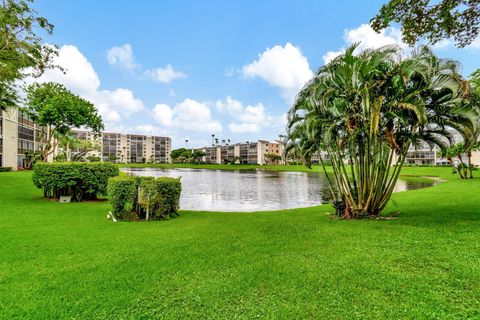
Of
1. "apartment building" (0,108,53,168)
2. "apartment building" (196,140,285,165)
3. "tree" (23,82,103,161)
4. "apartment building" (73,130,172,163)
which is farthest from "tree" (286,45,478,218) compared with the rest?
"apartment building" (73,130,172,163)

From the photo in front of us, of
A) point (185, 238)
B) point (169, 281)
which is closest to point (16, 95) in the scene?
point (185, 238)

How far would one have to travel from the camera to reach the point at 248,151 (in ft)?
485

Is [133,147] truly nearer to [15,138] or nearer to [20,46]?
[15,138]

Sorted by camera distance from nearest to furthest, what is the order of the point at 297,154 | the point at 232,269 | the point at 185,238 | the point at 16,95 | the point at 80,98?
the point at 232,269
the point at 185,238
the point at 297,154
the point at 16,95
the point at 80,98

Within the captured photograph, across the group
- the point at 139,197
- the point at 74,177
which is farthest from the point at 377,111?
the point at 74,177

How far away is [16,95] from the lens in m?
15.8

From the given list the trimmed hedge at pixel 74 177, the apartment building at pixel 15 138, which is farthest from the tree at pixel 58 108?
the trimmed hedge at pixel 74 177

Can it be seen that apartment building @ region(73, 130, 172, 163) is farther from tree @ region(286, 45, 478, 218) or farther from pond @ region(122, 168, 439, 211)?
tree @ region(286, 45, 478, 218)

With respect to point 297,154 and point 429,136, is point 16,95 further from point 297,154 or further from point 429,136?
point 429,136

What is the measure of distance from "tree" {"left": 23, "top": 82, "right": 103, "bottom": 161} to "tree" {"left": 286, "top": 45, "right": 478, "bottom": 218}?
1276 inches

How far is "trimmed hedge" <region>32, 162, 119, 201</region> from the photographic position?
1345cm

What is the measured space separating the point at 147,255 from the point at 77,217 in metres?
5.79

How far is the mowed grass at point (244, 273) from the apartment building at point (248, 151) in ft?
399

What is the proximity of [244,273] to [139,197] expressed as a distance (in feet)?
19.1
